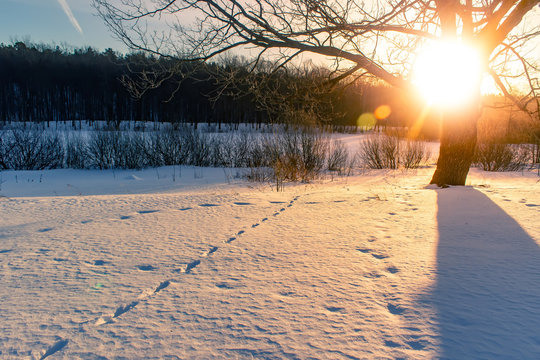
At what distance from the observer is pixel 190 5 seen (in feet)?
18.0

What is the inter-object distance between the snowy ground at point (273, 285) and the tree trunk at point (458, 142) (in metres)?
2.12

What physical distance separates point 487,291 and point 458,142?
14.6 feet

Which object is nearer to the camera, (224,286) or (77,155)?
(224,286)

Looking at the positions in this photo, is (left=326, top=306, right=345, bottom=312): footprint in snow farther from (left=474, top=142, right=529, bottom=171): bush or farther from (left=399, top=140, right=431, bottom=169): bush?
(left=474, top=142, right=529, bottom=171): bush

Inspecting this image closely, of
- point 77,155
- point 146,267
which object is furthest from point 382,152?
point 77,155

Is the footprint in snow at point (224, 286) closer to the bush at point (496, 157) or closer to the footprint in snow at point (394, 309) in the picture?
the footprint in snow at point (394, 309)

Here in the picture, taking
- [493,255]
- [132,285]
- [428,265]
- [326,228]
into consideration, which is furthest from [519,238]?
[132,285]

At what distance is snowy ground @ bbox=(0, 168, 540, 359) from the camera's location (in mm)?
1209

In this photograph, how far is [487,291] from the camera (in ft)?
5.21

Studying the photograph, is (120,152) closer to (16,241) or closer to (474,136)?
(16,241)

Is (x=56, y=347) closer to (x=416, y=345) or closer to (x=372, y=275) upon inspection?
(x=416, y=345)

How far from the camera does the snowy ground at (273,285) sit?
1209mm

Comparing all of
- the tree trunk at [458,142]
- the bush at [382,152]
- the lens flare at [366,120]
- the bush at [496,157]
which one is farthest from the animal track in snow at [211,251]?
the lens flare at [366,120]

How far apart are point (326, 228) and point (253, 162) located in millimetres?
10684
